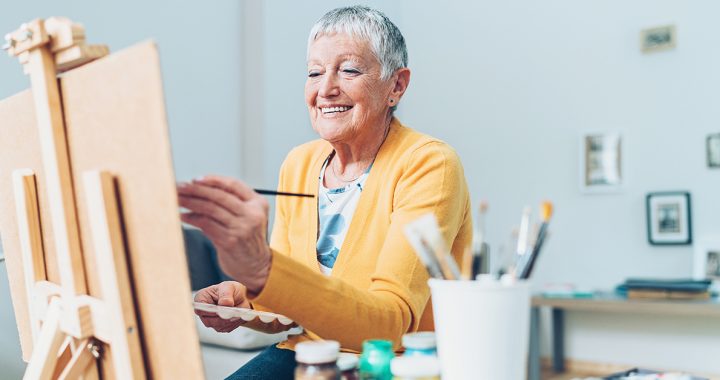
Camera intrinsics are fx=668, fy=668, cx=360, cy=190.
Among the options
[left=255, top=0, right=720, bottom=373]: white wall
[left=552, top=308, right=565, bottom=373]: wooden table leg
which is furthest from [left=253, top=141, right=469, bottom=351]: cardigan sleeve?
[left=552, top=308, right=565, bottom=373]: wooden table leg

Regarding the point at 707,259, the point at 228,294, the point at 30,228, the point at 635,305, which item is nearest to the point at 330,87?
the point at 228,294

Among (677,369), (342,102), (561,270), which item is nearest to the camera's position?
(342,102)

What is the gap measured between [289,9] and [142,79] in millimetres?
3142

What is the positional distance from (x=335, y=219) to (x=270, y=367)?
291 mm

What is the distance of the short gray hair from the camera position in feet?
4.03

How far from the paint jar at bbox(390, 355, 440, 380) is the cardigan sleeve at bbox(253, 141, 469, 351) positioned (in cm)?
21

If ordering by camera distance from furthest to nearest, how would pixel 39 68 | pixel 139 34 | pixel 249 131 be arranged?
1. pixel 249 131
2. pixel 139 34
3. pixel 39 68

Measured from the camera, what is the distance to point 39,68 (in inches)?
30.5

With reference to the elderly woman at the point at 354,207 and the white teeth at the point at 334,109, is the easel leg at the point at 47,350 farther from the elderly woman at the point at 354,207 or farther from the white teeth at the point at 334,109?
the white teeth at the point at 334,109

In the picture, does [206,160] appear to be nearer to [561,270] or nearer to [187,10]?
[187,10]

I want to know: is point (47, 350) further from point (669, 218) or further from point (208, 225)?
point (669, 218)

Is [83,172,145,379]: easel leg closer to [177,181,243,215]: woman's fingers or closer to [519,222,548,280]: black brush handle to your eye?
[177,181,243,215]: woman's fingers

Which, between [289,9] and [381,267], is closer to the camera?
[381,267]

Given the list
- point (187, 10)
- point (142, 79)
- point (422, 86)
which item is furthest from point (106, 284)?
point (422, 86)
